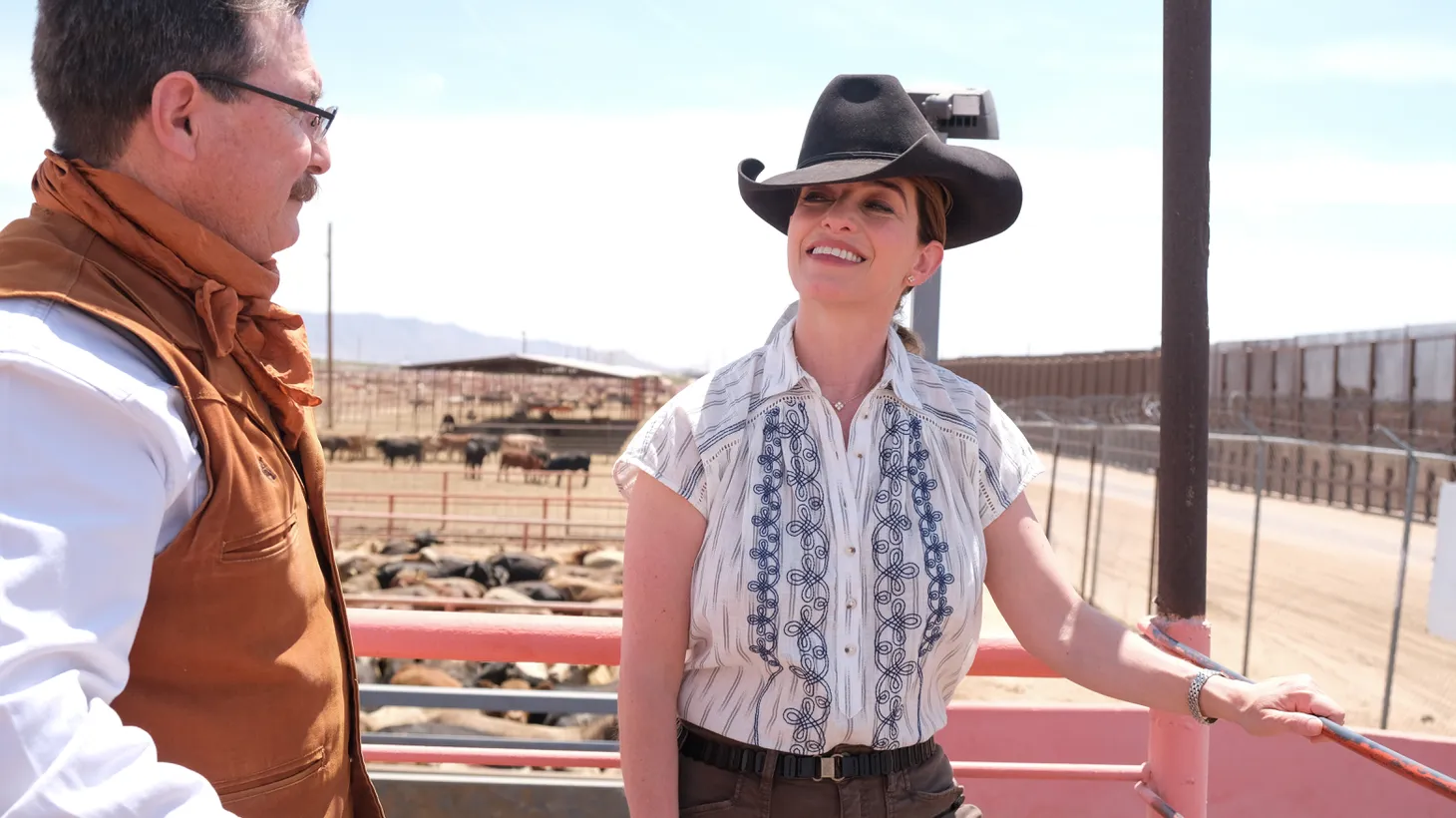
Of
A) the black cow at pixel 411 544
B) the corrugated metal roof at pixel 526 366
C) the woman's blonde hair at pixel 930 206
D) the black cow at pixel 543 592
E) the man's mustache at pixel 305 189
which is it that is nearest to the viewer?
the man's mustache at pixel 305 189

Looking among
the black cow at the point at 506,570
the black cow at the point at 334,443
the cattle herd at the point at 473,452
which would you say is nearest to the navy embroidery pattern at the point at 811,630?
the black cow at the point at 506,570

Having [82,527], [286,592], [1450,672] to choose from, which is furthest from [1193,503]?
[1450,672]

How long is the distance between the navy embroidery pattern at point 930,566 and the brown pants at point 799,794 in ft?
0.45

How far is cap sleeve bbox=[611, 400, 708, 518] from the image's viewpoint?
177 centimetres

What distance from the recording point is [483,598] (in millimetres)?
12234

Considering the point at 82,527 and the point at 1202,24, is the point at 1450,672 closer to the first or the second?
the point at 1202,24

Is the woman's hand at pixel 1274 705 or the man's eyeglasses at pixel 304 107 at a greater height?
the man's eyeglasses at pixel 304 107

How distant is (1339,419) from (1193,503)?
1079 inches

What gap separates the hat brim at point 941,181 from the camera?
180cm

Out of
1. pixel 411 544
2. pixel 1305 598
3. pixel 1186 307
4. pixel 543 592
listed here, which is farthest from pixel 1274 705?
pixel 411 544

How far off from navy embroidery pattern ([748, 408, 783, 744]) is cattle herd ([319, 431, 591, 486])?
2525cm

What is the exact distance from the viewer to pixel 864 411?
189 cm

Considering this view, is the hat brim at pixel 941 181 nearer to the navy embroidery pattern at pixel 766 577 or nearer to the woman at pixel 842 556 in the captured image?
the woman at pixel 842 556

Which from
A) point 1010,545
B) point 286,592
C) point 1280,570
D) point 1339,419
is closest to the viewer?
point 286,592
